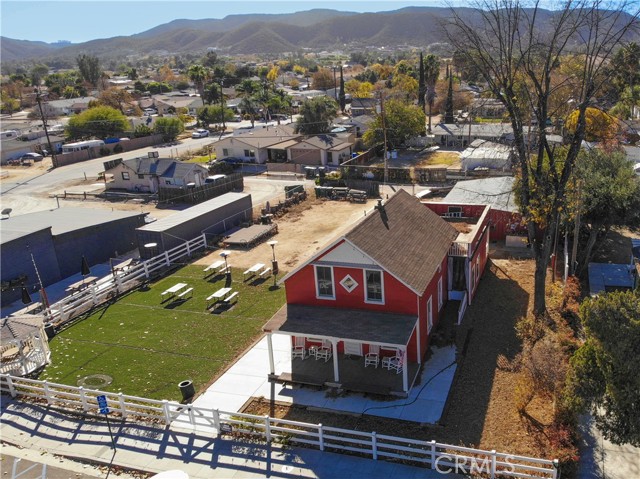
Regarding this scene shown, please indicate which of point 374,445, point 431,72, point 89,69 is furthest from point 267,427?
point 89,69

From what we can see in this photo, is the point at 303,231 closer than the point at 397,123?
Yes

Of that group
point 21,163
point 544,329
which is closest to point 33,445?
point 544,329

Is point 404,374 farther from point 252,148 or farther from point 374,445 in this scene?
point 252,148

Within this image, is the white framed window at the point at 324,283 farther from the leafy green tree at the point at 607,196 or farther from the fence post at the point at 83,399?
the leafy green tree at the point at 607,196

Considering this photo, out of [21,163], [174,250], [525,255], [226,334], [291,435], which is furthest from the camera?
[21,163]

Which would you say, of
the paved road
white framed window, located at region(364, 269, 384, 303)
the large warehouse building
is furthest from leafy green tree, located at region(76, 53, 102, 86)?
white framed window, located at region(364, 269, 384, 303)

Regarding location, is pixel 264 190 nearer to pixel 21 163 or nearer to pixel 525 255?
pixel 525 255

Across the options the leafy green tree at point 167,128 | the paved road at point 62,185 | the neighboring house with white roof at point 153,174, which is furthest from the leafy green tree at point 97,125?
the neighboring house with white roof at point 153,174

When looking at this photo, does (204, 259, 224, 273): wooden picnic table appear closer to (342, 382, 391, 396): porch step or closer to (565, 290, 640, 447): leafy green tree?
(342, 382, 391, 396): porch step
